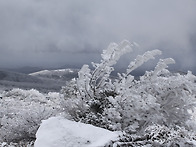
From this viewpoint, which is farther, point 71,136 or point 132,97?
point 132,97

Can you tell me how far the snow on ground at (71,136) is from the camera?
5434 mm

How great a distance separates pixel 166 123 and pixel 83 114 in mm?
2213

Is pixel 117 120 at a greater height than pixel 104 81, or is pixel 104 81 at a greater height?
pixel 104 81

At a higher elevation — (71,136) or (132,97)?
(132,97)

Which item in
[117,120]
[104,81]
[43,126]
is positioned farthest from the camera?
[104,81]

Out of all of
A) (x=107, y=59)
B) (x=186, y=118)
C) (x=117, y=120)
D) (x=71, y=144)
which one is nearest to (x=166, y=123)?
(x=186, y=118)

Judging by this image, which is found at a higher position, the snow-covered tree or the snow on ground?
the snow-covered tree

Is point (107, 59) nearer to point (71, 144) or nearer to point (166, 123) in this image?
point (166, 123)

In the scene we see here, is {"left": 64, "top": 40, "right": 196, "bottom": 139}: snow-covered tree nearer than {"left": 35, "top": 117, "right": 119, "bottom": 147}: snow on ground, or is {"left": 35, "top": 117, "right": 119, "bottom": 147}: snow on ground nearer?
{"left": 35, "top": 117, "right": 119, "bottom": 147}: snow on ground

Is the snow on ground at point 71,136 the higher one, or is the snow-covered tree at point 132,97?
the snow-covered tree at point 132,97

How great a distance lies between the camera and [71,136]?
221 inches

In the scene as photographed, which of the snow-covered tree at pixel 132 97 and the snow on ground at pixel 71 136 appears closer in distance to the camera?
the snow on ground at pixel 71 136

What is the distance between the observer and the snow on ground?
5.43 m

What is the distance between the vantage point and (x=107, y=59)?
8.15m
